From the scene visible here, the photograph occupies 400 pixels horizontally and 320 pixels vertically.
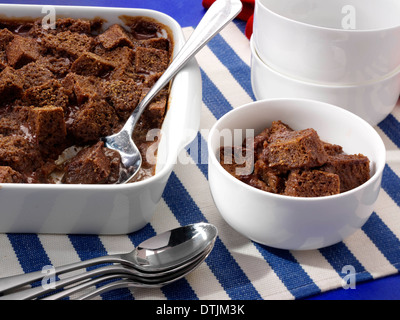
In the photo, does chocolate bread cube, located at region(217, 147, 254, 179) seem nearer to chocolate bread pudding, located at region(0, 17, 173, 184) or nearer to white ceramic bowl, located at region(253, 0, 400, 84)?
chocolate bread pudding, located at region(0, 17, 173, 184)

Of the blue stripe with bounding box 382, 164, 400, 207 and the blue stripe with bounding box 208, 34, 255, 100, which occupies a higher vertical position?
the blue stripe with bounding box 208, 34, 255, 100

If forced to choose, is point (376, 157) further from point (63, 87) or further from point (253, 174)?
point (63, 87)

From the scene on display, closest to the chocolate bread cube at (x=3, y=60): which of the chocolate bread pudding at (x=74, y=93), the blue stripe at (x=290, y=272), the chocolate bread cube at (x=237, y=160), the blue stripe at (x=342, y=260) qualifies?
the chocolate bread pudding at (x=74, y=93)

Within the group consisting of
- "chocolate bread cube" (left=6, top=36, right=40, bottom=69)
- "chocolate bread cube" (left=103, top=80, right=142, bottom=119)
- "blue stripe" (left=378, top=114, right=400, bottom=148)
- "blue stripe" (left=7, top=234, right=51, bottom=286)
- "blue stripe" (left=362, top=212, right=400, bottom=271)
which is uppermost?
A: "chocolate bread cube" (left=6, top=36, right=40, bottom=69)

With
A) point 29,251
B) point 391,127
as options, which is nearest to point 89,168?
point 29,251

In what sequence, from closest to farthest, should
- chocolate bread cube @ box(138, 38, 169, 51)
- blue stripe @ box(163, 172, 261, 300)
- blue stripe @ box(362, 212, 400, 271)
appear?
blue stripe @ box(163, 172, 261, 300)
blue stripe @ box(362, 212, 400, 271)
chocolate bread cube @ box(138, 38, 169, 51)

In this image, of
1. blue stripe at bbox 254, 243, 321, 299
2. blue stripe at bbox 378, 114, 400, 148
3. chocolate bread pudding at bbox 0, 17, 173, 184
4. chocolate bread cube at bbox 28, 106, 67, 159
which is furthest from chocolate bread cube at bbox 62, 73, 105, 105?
blue stripe at bbox 378, 114, 400, 148
